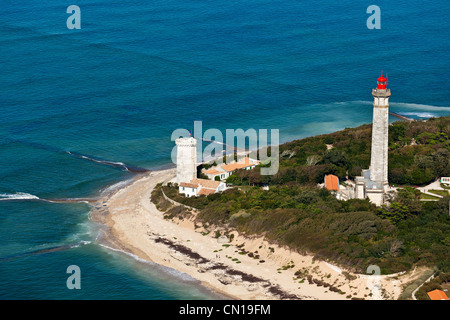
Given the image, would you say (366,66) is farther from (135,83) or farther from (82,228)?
(82,228)

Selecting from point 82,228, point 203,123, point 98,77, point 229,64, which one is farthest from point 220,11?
point 82,228

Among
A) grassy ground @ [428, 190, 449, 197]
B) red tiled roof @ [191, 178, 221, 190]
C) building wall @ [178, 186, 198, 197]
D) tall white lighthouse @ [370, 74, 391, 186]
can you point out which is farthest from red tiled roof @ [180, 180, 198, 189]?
grassy ground @ [428, 190, 449, 197]

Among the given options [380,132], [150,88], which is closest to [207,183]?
[380,132]

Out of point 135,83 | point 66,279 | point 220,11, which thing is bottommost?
point 66,279

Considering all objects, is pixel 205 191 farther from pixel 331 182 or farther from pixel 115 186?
pixel 115 186

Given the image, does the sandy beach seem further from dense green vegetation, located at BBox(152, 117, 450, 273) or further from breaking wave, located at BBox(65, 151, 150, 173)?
breaking wave, located at BBox(65, 151, 150, 173)

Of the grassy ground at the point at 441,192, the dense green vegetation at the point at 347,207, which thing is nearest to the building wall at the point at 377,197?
the dense green vegetation at the point at 347,207
